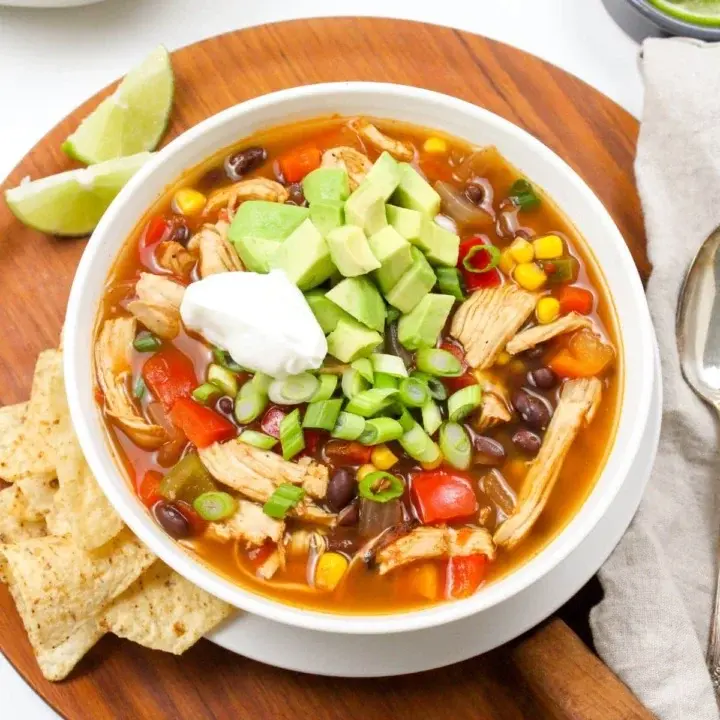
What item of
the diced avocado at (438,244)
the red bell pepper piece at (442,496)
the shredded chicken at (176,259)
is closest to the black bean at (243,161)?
the shredded chicken at (176,259)

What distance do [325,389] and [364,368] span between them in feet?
0.47

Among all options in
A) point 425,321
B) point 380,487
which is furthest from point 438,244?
point 380,487

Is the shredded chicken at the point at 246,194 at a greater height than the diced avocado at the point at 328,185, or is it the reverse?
the shredded chicken at the point at 246,194

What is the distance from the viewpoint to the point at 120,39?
416 cm

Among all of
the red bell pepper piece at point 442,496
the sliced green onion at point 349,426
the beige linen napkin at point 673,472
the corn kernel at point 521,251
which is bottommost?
the beige linen napkin at point 673,472

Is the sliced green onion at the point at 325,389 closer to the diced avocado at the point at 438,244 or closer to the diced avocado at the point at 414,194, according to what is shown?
the diced avocado at the point at 438,244

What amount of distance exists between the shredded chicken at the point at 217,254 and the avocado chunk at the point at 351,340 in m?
0.42

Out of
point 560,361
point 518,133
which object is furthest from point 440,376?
point 518,133

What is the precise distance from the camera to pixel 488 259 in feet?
10.5

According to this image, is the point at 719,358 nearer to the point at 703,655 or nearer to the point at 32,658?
the point at 703,655

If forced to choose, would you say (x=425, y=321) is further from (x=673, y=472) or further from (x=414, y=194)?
(x=673, y=472)

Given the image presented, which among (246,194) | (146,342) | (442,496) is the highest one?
(246,194)

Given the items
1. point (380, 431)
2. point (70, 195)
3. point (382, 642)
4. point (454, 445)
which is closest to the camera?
point (380, 431)

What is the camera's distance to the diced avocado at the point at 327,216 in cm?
301
